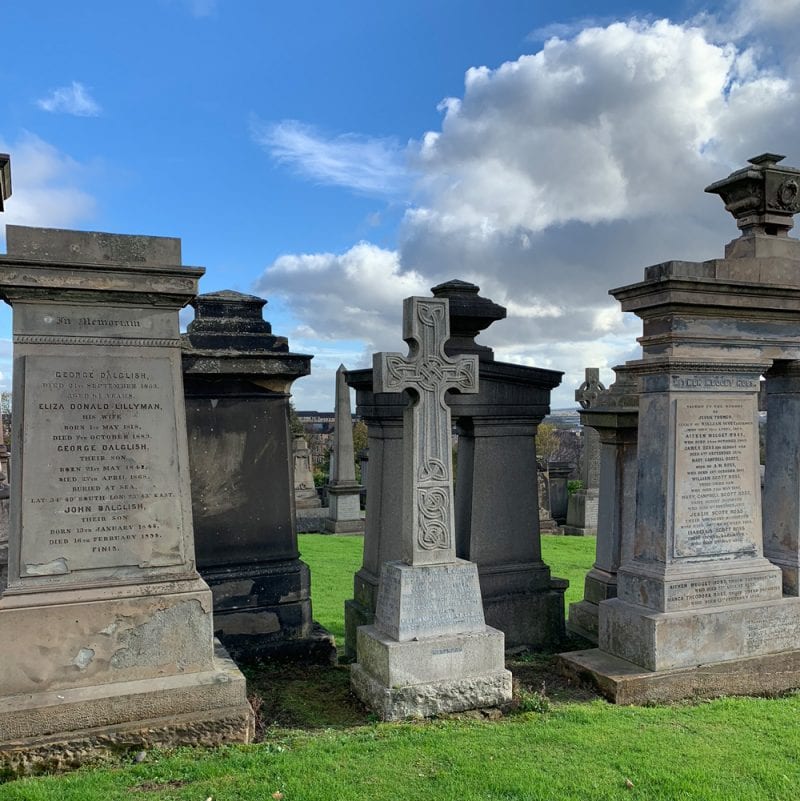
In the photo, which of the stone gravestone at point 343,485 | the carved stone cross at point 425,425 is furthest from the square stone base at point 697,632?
the stone gravestone at point 343,485

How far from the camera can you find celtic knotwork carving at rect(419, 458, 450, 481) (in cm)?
536

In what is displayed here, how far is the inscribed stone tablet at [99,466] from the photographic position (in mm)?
4457

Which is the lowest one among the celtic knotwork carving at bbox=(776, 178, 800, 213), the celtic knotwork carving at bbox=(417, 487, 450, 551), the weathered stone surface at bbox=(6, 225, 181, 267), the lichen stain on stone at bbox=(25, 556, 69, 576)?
the lichen stain on stone at bbox=(25, 556, 69, 576)

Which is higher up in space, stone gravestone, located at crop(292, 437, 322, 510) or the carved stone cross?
the carved stone cross

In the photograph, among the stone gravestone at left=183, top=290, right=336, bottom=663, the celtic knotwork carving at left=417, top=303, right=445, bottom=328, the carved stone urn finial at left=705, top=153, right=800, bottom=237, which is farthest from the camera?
the stone gravestone at left=183, top=290, right=336, bottom=663

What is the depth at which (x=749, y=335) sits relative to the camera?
19.9ft

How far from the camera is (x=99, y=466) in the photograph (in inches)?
180

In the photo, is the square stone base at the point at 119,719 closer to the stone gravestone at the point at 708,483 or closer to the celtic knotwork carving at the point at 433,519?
the celtic knotwork carving at the point at 433,519

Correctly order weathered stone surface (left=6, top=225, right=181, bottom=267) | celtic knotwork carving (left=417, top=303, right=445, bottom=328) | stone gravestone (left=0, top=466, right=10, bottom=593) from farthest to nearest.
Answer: stone gravestone (left=0, top=466, right=10, bottom=593) → celtic knotwork carving (left=417, top=303, right=445, bottom=328) → weathered stone surface (left=6, top=225, right=181, bottom=267)

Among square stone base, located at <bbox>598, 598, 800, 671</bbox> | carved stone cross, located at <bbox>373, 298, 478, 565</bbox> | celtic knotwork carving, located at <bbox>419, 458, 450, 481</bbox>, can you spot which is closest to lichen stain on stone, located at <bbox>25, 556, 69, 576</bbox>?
carved stone cross, located at <bbox>373, 298, 478, 565</bbox>

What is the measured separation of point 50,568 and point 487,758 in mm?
2813

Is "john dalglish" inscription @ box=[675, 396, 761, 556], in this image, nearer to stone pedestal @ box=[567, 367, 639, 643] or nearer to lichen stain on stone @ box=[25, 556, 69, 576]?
stone pedestal @ box=[567, 367, 639, 643]

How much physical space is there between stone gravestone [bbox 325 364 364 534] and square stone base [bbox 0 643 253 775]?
10367 millimetres

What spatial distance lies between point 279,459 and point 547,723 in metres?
3.26
